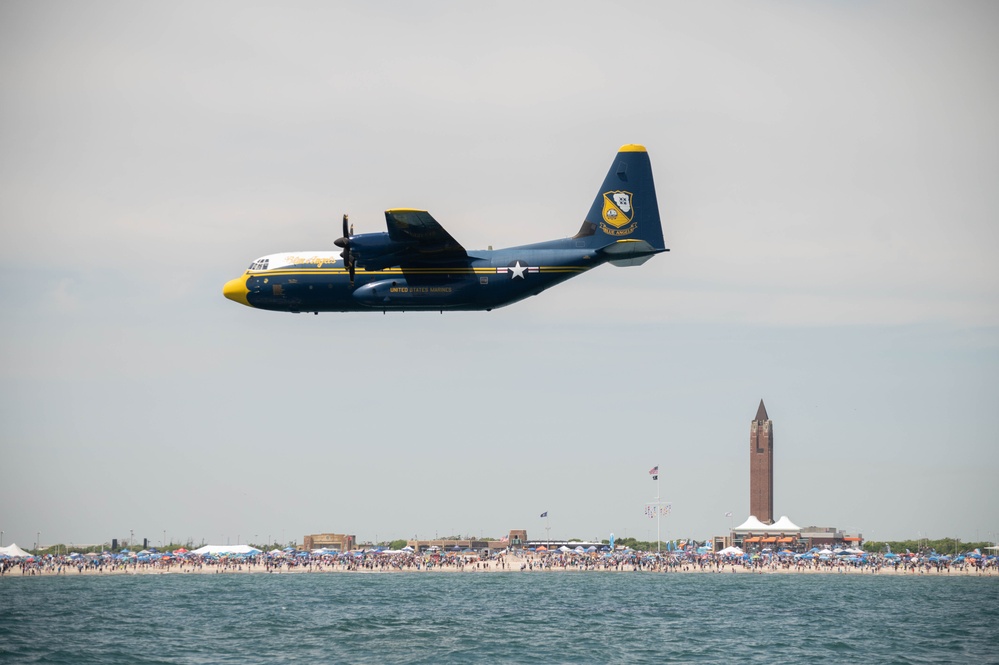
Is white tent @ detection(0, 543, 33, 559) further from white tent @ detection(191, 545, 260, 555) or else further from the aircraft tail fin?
the aircraft tail fin

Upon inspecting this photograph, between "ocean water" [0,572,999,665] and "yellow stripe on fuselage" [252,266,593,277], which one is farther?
"ocean water" [0,572,999,665]

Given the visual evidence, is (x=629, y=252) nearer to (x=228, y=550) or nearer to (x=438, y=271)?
(x=438, y=271)

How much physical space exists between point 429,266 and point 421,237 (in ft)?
6.79

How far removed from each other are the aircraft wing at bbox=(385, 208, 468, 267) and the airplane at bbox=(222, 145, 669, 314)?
0.05m

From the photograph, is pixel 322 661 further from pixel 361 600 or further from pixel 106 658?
pixel 361 600

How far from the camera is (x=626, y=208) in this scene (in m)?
64.8

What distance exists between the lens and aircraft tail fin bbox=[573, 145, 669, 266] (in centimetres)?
6400

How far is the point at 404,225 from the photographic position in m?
56.9

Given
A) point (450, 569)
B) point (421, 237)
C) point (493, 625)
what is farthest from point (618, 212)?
point (450, 569)

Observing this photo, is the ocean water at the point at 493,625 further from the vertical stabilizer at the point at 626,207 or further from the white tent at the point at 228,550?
the white tent at the point at 228,550

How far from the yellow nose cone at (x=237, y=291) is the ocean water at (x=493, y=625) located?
19999 millimetres

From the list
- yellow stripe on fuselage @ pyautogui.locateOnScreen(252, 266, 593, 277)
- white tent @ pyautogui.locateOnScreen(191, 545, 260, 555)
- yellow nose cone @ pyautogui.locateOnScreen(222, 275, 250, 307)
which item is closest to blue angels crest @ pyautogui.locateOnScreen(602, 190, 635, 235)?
yellow stripe on fuselage @ pyautogui.locateOnScreen(252, 266, 593, 277)

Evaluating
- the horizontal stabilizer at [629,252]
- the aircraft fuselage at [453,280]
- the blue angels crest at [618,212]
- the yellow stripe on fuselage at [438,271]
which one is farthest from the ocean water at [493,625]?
the blue angels crest at [618,212]

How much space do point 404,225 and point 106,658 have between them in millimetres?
30114
